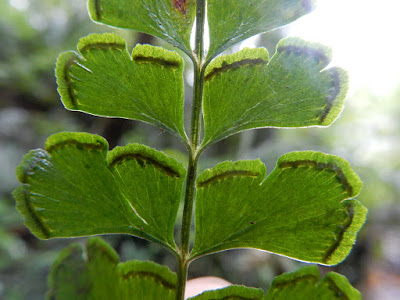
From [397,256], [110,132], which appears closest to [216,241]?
[110,132]

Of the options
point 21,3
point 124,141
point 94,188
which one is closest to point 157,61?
Result: point 94,188

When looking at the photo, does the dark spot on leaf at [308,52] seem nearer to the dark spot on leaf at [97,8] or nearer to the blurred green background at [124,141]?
the dark spot on leaf at [97,8]

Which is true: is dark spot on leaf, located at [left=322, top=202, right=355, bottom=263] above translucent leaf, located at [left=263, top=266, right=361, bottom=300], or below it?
above

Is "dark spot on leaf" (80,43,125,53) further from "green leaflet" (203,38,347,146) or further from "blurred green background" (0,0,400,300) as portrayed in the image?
"blurred green background" (0,0,400,300)

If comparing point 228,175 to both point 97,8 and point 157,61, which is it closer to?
point 157,61

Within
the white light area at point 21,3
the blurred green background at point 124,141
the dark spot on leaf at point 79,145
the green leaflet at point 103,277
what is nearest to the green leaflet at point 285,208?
the green leaflet at point 103,277

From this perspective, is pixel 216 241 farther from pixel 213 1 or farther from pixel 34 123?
pixel 34 123

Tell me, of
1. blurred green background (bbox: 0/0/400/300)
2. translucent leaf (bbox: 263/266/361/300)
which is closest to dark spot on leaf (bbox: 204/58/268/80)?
translucent leaf (bbox: 263/266/361/300)
